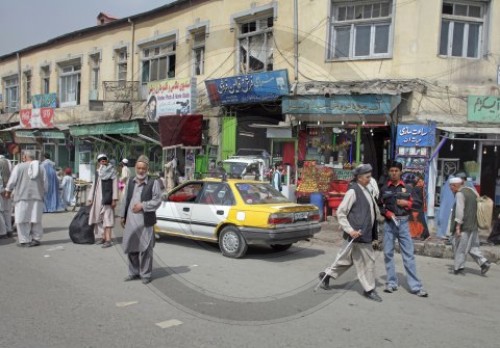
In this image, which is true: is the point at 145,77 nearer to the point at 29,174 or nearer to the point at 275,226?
the point at 29,174

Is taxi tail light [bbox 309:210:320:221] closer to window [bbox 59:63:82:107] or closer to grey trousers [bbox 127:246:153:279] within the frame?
grey trousers [bbox 127:246:153:279]

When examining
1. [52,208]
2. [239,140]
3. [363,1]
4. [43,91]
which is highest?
[363,1]

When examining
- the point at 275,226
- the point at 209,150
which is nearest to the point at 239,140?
the point at 209,150

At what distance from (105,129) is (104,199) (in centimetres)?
1191

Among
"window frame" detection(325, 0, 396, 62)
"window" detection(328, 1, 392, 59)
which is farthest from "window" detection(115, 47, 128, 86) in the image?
"window" detection(328, 1, 392, 59)

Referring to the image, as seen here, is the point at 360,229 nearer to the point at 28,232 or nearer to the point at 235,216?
the point at 235,216

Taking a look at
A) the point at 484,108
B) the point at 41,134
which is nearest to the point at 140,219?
the point at 484,108

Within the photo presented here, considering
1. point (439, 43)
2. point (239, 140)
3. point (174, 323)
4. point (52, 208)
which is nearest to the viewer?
point (174, 323)

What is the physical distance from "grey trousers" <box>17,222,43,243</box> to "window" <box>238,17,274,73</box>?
9.40 m

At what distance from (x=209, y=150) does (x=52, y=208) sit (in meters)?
5.52

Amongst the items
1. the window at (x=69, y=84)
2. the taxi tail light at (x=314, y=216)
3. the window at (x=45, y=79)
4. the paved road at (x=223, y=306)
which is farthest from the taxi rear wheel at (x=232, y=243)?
the window at (x=45, y=79)

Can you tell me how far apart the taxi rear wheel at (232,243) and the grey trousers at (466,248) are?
359cm

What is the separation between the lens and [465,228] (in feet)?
25.8

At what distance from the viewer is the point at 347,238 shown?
21.3 ft
